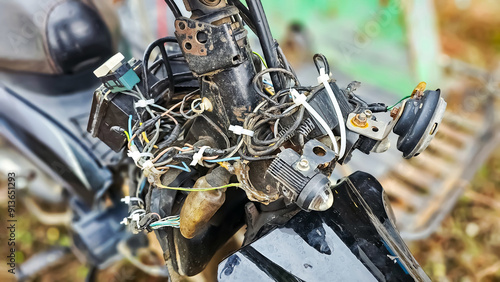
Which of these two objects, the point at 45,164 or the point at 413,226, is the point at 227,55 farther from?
the point at 413,226

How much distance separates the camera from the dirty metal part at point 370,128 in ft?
2.53

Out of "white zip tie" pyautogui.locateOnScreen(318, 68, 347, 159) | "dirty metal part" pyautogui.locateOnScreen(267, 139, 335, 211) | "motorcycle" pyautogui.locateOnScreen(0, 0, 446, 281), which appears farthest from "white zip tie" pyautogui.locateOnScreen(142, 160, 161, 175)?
"white zip tie" pyautogui.locateOnScreen(318, 68, 347, 159)

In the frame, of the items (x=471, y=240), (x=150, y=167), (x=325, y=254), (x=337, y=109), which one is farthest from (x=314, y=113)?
(x=471, y=240)

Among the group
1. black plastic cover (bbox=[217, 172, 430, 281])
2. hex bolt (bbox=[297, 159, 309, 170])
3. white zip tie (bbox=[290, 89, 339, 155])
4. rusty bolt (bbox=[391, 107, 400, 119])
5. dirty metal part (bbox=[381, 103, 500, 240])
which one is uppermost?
white zip tie (bbox=[290, 89, 339, 155])

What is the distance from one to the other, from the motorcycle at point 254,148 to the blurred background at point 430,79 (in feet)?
4.40

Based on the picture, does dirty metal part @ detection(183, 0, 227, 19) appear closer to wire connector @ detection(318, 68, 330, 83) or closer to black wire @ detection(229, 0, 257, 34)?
black wire @ detection(229, 0, 257, 34)

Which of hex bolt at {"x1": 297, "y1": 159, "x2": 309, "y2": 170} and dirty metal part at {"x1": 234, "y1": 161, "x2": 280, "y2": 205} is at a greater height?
hex bolt at {"x1": 297, "y1": 159, "x2": 309, "y2": 170}

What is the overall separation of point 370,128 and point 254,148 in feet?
0.87

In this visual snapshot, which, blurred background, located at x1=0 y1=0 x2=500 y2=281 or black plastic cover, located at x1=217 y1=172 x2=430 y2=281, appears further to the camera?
blurred background, located at x1=0 y1=0 x2=500 y2=281

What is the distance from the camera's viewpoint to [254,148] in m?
0.77

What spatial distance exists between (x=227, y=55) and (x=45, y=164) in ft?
4.48

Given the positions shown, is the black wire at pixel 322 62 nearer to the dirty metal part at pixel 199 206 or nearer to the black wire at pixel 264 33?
the black wire at pixel 264 33

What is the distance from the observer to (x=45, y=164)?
170 cm

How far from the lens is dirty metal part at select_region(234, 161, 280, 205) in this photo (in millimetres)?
814
